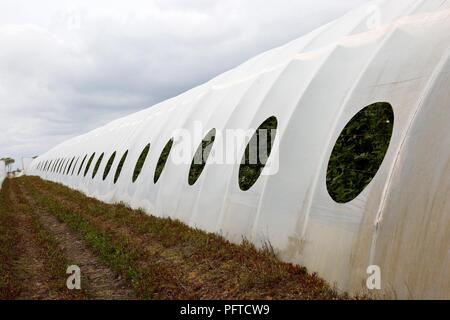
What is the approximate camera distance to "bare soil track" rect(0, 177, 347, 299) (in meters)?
6.67

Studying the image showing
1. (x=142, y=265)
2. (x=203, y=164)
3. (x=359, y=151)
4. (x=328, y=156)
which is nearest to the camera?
(x=359, y=151)

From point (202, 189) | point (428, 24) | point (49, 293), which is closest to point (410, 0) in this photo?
point (428, 24)

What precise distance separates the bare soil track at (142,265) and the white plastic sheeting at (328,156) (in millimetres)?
448

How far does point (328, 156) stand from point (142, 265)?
4357 millimetres

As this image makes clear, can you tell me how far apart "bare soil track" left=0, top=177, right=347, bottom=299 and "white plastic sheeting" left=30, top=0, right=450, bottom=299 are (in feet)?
1.47

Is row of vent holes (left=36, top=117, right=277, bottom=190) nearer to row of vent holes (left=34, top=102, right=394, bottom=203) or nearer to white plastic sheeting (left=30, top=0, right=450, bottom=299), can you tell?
white plastic sheeting (left=30, top=0, right=450, bottom=299)

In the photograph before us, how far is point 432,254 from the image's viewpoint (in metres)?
4.96

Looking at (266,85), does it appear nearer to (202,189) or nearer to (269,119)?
(269,119)

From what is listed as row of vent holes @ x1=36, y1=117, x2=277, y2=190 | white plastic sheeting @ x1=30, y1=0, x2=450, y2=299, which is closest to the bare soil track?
white plastic sheeting @ x1=30, y1=0, x2=450, y2=299

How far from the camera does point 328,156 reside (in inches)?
287

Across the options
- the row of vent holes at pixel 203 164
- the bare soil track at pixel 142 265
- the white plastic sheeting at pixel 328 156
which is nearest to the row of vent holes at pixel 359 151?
the white plastic sheeting at pixel 328 156

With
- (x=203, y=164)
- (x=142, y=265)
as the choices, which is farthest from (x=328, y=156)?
(x=203, y=164)

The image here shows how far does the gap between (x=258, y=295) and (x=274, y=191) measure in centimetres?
244

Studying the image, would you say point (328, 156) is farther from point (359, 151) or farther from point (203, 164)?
point (203, 164)
